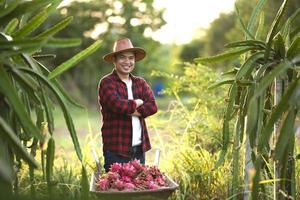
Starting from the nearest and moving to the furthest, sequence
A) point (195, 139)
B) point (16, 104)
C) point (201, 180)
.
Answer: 1. point (16, 104)
2. point (201, 180)
3. point (195, 139)

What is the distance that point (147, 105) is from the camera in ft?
16.7

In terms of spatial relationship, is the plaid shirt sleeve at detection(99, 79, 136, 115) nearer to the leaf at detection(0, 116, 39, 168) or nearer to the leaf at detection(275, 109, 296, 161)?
the leaf at detection(275, 109, 296, 161)

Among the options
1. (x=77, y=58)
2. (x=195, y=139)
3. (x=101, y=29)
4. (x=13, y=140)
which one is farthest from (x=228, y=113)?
(x=101, y=29)

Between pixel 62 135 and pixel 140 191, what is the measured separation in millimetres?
10699

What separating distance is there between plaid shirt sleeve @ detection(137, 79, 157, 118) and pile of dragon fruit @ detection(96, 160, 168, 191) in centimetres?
72

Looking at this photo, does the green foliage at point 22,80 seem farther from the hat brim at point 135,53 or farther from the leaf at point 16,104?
the hat brim at point 135,53

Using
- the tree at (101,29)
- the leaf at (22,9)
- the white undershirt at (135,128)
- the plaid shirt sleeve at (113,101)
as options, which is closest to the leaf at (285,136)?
the leaf at (22,9)

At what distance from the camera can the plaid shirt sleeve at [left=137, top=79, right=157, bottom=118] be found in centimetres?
507

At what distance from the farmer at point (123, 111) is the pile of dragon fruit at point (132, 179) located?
0.64 m

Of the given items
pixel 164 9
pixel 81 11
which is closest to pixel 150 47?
pixel 164 9

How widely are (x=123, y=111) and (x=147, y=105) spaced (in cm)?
26

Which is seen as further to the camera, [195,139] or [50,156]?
[195,139]

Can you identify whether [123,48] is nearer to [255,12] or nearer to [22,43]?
[255,12]

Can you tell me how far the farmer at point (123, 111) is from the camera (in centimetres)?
503
